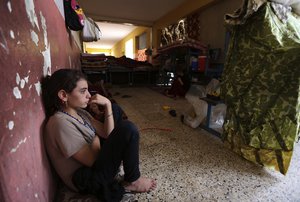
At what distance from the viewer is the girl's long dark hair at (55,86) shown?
2.40ft

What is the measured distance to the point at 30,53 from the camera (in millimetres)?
582

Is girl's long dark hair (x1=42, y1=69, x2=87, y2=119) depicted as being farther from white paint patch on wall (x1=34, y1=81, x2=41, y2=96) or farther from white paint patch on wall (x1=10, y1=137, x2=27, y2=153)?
white paint patch on wall (x1=10, y1=137, x2=27, y2=153)

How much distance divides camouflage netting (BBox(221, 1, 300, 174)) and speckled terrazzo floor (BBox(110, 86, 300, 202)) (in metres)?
0.11

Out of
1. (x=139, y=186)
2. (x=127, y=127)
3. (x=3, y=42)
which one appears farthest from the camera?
(x=139, y=186)

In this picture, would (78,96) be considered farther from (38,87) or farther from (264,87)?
(264,87)

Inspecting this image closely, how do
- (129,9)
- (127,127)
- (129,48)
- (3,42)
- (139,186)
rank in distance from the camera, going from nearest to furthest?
(3,42) → (127,127) → (139,186) → (129,9) → (129,48)

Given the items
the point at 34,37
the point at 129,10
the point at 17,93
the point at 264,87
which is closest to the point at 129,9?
the point at 129,10

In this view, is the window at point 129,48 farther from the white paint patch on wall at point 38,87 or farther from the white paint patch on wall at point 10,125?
the white paint patch on wall at point 10,125

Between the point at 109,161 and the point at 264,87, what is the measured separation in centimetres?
104

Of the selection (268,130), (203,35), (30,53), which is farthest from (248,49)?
(203,35)

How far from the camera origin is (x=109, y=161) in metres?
0.78

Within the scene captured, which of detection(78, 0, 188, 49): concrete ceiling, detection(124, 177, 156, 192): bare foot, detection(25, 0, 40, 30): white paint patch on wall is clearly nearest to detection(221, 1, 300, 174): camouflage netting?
detection(124, 177, 156, 192): bare foot

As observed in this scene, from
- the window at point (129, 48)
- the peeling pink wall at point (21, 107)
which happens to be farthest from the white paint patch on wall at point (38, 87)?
the window at point (129, 48)

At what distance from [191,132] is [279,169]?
754 mm
